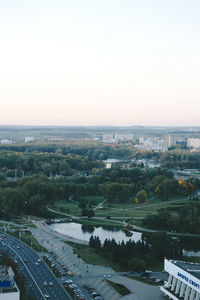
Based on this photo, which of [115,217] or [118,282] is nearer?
[118,282]

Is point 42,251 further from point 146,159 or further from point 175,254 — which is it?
point 146,159

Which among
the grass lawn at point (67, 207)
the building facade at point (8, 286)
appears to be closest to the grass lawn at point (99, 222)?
the grass lawn at point (67, 207)

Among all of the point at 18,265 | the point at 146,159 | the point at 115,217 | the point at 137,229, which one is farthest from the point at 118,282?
the point at 146,159

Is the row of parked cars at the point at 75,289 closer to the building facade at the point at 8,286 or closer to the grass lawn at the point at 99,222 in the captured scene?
the building facade at the point at 8,286

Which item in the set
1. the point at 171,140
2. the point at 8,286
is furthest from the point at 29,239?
the point at 171,140

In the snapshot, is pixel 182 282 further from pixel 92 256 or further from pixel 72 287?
pixel 92 256

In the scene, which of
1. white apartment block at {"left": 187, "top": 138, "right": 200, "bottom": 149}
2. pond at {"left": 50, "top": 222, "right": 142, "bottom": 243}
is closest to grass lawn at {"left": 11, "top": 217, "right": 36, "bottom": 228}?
pond at {"left": 50, "top": 222, "right": 142, "bottom": 243}

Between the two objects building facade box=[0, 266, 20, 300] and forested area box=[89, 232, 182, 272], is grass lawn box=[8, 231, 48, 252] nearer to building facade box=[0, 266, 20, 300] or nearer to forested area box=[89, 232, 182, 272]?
forested area box=[89, 232, 182, 272]

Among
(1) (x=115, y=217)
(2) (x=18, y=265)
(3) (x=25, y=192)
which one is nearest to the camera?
(2) (x=18, y=265)
